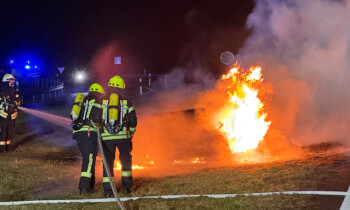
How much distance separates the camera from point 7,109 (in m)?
10.6

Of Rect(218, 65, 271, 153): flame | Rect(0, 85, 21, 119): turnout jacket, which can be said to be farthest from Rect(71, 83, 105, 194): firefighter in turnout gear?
Rect(218, 65, 271, 153): flame

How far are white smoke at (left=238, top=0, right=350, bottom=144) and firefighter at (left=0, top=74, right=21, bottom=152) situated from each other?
23.5 ft

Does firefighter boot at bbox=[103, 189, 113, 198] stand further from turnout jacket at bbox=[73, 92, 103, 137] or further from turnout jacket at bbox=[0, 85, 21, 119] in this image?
turnout jacket at bbox=[0, 85, 21, 119]

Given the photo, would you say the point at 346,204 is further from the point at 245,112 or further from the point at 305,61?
the point at 305,61

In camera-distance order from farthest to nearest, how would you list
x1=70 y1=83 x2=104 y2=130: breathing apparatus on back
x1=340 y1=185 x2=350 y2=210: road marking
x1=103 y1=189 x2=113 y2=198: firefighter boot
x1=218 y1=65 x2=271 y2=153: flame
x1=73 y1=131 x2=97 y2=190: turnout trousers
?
x1=218 y1=65 x2=271 y2=153: flame → x1=73 y1=131 x2=97 y2=190: turnout trousers → x1=70 y1=83 x2=104 y2=130: breathing apparatus on back → x1=103 y1=189 x2=113 y2=198: firefighter boot → x1=340 y1=185 x2=350 y2=210: road marking

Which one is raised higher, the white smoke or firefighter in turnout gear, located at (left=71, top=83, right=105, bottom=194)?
the white smoke

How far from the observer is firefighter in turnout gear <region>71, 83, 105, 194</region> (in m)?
6.81

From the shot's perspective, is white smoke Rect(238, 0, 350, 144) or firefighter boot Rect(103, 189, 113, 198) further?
white smoke Rect(238, 0, 350, 144)

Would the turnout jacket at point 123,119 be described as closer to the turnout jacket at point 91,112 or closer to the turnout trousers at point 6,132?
the turnout jacket at point 91,112

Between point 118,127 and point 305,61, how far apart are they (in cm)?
824

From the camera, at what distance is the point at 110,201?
20.3 feet

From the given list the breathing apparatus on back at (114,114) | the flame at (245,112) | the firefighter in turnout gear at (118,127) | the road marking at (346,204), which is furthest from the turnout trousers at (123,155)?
the flame at (245,112)

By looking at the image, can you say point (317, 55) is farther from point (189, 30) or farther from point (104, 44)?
point (104, 44)

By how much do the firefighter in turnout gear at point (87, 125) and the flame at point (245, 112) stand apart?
5.98 metres
